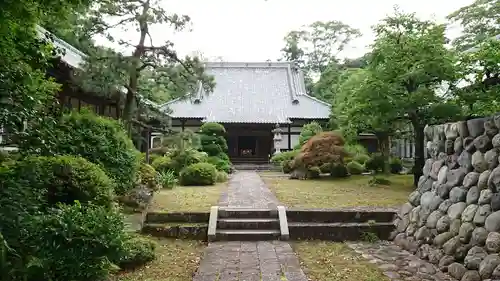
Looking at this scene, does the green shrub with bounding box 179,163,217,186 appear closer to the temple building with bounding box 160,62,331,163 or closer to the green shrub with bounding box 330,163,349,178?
the green shrub with bounding box 330,163,349,178

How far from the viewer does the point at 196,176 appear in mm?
13383

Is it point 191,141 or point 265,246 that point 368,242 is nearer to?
point 265,246

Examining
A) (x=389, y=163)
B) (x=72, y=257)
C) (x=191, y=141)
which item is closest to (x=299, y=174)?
(x=389, y=163)

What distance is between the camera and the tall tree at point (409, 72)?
33.1 feet

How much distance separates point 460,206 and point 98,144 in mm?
5823

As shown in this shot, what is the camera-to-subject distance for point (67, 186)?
5227 millimetres

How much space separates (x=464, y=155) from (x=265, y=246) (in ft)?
10.8

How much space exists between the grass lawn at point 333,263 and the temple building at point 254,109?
1692cm

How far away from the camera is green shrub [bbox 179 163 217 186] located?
13367 mm

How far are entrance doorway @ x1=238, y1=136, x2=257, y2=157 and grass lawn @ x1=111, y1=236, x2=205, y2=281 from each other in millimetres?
20027

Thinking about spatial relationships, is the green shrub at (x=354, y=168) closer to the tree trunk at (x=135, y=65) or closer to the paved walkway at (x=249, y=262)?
the tree trunk at (x=135, y=65)

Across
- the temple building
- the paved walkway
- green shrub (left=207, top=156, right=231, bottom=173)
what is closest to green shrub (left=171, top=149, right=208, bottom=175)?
green shrub (left=207, top=156, right=231, bottom=173)

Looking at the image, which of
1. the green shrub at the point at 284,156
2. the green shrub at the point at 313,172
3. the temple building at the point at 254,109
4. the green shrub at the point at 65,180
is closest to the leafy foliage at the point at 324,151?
the green shrub at the point at 313,172

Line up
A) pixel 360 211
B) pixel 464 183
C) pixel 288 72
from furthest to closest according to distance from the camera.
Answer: pixel 288 72 → pixel 360 211 → pixel 464 183
